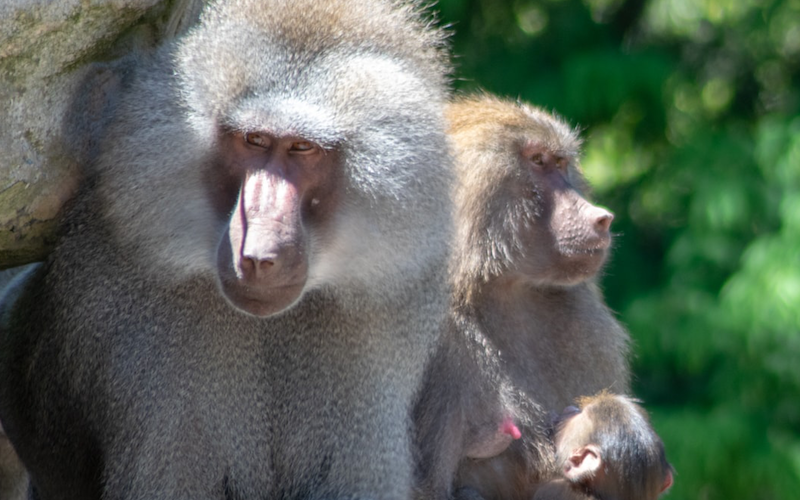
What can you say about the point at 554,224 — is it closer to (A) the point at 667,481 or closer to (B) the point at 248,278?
(A) the point at 667,481

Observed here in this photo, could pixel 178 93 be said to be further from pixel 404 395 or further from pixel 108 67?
pixel 404 395

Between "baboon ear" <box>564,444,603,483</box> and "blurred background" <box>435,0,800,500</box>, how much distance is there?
2305mm

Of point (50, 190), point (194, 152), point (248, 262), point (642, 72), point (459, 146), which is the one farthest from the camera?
point (642, 72)

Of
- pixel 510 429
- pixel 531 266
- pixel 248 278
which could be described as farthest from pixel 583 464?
pixel 248 278

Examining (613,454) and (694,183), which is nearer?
(613,454)

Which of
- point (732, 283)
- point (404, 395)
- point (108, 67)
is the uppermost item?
point (108, 67)

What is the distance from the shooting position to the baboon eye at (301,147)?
2501 millimetres

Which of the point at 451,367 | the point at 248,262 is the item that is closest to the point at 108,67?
the point at 248,262

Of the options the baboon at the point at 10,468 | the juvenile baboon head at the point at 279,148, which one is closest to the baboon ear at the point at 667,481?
the juvenile baboon head at the point at 279,148

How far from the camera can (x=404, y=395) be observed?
2.76 m

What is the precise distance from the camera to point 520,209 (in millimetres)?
3477

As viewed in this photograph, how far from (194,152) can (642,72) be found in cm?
403

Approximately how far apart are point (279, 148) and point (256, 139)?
Result: 5 centimetres

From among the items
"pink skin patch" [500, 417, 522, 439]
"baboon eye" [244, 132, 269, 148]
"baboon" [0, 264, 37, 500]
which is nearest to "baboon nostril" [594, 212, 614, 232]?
"pink skin patch" [500, 417, 522, 439]
